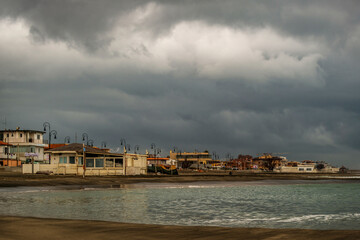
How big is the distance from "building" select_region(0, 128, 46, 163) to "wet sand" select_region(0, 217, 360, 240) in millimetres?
111598

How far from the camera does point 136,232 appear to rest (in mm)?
12289

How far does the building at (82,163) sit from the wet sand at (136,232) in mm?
54446

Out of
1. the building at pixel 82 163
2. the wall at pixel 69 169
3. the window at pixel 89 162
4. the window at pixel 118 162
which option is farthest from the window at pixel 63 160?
the window at pixel 118 162

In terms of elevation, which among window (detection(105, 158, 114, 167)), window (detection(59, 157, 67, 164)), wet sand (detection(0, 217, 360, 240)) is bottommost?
wet sand (detection(0, 217, 360, 240))

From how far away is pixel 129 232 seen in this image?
40.2ft

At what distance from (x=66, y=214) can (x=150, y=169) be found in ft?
268

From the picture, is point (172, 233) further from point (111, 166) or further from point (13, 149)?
point (13, 149)

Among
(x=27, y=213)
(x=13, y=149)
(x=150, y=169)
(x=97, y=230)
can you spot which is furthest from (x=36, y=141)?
(x=97, y=230)

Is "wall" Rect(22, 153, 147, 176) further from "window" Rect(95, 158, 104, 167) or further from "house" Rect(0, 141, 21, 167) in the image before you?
"house" Rect(0, 141, 21, 167)

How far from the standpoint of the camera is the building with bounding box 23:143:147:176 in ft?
226

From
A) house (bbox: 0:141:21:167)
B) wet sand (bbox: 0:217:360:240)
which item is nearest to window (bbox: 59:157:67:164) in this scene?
house (bbox: 0:141:21:167)

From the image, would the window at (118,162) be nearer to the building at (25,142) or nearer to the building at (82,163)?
the building at (82,163)

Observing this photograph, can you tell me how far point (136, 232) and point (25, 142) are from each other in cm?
11865

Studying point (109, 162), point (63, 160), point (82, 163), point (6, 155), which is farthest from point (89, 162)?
point (6, 155)
